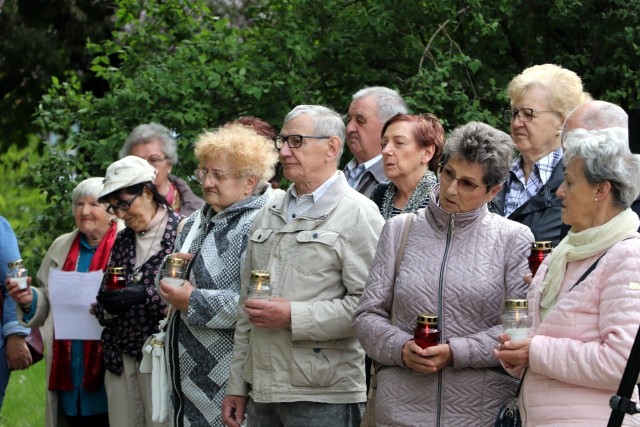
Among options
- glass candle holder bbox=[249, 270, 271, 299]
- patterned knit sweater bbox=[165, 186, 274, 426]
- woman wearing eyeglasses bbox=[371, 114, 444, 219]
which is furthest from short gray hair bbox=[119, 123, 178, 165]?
glass candle holder bbox=[249, 270, 271, 299]

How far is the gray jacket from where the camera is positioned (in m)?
4.70

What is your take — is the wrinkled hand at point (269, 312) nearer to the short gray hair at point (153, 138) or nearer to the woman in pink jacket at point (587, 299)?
the woman in pink jacket at point (587, 299)

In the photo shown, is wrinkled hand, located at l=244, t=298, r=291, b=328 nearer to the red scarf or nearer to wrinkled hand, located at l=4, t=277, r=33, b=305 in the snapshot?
the red scarf

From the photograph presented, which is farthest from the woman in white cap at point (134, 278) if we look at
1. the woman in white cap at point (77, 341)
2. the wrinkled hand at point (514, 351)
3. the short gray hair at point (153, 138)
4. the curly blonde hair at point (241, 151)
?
the wrinkled hand at point (514, 351)

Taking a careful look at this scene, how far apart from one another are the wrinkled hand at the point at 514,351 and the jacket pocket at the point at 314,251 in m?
1.25

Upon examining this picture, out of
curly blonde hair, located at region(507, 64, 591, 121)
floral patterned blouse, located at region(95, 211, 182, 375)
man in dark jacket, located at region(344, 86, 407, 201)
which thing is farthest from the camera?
man in dark jacket, located at region(344, 86, 407, 201)

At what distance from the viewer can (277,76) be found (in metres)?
8.84

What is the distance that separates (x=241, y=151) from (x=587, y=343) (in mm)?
2554

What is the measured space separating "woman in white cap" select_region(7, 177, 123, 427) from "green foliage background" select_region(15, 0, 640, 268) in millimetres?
1521

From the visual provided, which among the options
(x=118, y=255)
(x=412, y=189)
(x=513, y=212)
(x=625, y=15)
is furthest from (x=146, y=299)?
(x=625, y=15)

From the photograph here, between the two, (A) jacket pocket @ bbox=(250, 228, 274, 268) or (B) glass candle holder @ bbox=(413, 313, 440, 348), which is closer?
(B) glass candle holder @ bbox=(413, 313, 440, 348)

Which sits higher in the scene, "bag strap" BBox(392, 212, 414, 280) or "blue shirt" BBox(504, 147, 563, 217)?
"blue shirt" BBox(504, 147, 563, 217)

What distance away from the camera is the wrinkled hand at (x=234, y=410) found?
5609mm

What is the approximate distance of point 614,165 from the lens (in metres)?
4.25
